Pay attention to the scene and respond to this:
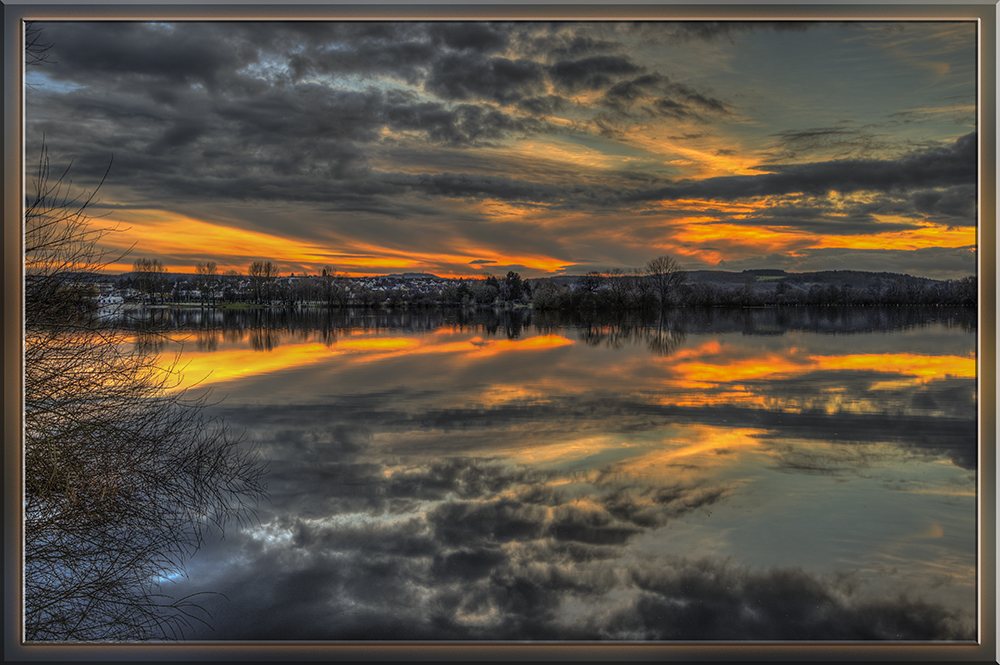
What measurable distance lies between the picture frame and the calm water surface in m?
1.49

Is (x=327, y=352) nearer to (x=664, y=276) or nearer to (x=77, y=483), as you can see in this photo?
(x=664, y=276)

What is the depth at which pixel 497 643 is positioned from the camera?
8.82 ft

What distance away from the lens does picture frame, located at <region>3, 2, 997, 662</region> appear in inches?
105

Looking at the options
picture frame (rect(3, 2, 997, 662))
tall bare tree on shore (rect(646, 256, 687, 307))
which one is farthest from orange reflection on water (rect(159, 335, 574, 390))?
picture frame (rect(3, 2, 997, 662))

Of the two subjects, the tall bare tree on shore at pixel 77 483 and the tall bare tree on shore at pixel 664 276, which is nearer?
the tall bare tree on shore at pixel 77 483

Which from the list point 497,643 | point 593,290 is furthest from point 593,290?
point 497,643

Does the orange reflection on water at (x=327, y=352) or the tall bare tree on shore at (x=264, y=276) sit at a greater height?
the tall bare tree on shore at (x=264, y=276)

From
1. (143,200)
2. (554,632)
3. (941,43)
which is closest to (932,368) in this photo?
(941,43)

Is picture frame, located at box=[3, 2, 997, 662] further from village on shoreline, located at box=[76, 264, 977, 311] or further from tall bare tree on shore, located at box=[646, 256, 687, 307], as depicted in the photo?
tall bare tree on shore, located at box=[646, 256, 687, 307]

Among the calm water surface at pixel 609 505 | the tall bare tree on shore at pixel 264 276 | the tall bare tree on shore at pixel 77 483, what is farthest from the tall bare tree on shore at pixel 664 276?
the tall bare tree on shore at pixel 77 483

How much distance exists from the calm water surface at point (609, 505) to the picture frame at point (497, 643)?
1486mm

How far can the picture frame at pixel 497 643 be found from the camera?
8.79 feet

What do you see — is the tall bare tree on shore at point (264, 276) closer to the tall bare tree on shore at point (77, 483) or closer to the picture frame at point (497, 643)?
the tall bare tree on shore at point (77, 483)

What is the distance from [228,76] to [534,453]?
13.5 metres
